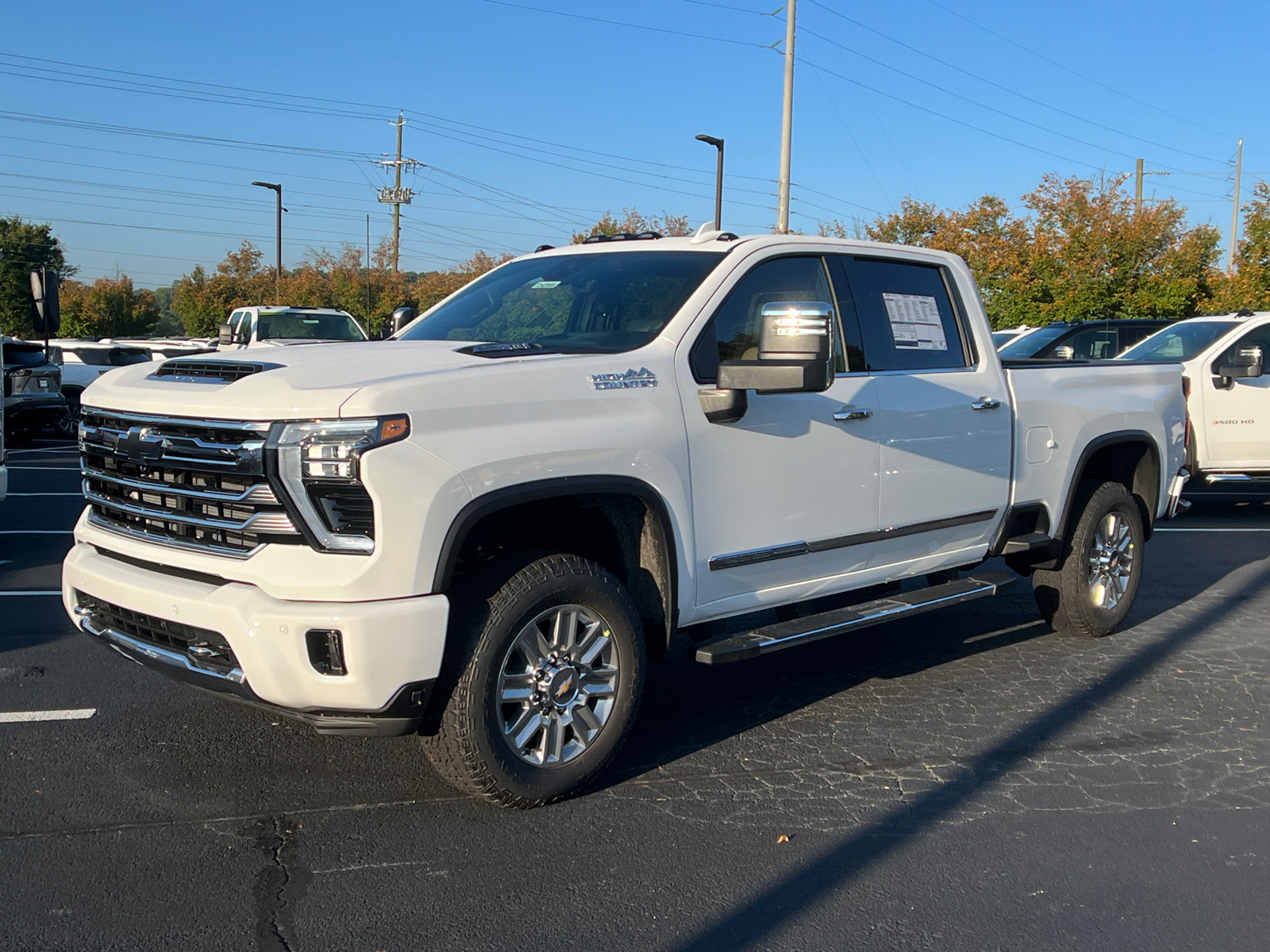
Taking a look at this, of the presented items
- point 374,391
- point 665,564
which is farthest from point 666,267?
point 374,391

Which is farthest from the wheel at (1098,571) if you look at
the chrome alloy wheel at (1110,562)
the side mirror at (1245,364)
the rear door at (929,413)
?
the side mirror at (1245,364)

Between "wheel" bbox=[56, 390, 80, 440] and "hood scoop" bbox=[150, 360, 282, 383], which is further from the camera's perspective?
"wheel" bbox=[56, 390, 80, 440]

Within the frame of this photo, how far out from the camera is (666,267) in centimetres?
490

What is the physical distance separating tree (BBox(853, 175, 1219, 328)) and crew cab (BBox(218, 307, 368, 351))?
13.8m

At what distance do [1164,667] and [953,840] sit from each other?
2757 mm

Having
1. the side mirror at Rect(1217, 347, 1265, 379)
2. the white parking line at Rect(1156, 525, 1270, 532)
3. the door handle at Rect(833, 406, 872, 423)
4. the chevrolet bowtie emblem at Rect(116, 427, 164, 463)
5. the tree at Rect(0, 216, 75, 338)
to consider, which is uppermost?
the tree at Rect(0, 216, 75, 338)

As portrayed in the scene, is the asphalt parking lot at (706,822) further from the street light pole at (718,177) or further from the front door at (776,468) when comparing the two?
the street light pole at (718,177)

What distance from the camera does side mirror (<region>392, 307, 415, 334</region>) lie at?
6.16 meters

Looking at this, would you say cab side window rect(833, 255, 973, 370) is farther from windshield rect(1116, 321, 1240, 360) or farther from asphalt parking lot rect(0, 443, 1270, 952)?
windshield rect(1116, 321, 1240, 360)

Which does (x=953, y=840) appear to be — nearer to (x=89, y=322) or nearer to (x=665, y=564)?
(x=665, y=564)

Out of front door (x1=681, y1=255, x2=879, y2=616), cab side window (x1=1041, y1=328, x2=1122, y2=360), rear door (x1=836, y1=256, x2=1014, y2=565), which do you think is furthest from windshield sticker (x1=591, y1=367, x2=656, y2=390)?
cab side window (x1=1041, y1=328, x2=1122, y2=360)

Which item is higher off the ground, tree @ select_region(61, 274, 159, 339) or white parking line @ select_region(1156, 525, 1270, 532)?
tree @ select_region(61, 274, 159, 339)

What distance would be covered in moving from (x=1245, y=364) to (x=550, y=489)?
8358 millimetres

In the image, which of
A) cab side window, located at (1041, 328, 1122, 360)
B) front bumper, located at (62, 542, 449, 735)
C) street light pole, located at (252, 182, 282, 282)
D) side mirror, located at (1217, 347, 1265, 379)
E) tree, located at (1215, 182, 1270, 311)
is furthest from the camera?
street light pole, located at (252, 182, 282, 282)
